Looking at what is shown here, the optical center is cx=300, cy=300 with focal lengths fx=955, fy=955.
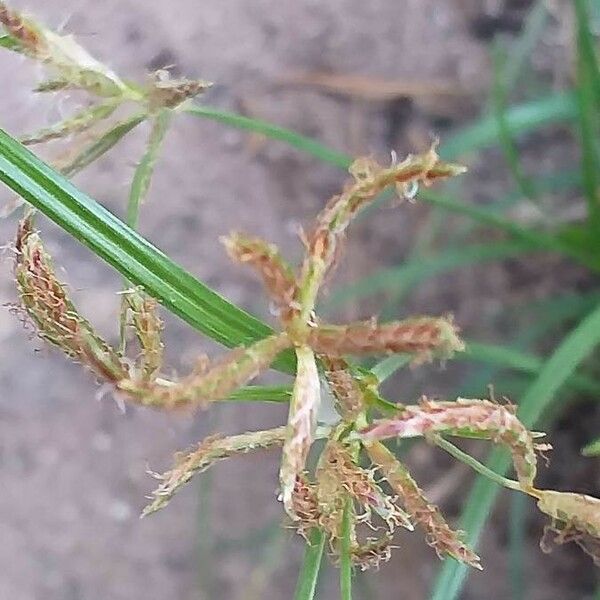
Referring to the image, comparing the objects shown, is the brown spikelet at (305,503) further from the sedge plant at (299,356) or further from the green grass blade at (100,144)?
the green grass blade at (100,144)

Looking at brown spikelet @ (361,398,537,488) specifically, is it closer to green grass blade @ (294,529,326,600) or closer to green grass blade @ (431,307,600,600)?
green grass blade @ (294,529,326,600)

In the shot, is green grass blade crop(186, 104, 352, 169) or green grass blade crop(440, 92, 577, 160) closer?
green grass blade crop(186, 104, 352, 169)

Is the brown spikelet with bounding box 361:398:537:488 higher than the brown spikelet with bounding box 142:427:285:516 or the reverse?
higher

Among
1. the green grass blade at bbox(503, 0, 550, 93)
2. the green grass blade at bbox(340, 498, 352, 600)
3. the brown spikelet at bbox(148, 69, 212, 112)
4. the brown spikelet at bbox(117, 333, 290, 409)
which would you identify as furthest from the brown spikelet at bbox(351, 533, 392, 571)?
the green grass blade at bbox(503, 0, 550, 93)

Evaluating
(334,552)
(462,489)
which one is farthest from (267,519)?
(334,552)

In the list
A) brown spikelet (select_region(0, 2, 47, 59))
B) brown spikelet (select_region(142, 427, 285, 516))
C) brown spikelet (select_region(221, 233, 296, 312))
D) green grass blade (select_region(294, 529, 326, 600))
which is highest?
brown spikelet (select_region(0, 2, 47, 59))

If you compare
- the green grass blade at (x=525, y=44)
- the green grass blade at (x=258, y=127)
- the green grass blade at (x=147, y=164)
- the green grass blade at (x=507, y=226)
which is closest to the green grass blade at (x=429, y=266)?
the green grass blade at (x=507, y=226)

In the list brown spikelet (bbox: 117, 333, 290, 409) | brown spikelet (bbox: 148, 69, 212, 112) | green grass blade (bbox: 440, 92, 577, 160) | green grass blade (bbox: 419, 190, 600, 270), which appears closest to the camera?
brown spikelet (bbox: 117, 333, 290, 409)
